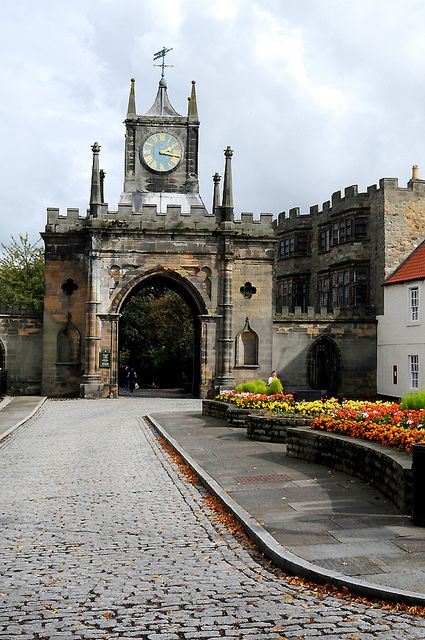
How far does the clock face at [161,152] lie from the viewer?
138ft

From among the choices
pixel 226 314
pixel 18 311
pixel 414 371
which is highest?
pixel 18 311

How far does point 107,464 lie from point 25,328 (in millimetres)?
24049

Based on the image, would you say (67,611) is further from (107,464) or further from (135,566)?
(107,464)

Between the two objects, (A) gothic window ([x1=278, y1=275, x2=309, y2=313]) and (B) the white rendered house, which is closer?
(B) the white rendered house

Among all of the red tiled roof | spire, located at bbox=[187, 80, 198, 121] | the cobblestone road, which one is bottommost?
the cobblestone road

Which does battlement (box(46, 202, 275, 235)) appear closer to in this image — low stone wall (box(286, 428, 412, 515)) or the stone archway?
the stone archway

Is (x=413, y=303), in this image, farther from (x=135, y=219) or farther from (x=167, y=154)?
(x=167, y=154)

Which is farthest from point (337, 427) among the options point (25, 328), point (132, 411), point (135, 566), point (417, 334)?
point (25, 328)

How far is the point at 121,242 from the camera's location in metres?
36.6

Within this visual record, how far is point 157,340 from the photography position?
2233 inches

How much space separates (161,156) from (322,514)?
34705 millimetres

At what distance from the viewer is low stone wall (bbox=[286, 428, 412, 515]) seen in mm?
10180

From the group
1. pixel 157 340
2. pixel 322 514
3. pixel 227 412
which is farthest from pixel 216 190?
pixel 322 514

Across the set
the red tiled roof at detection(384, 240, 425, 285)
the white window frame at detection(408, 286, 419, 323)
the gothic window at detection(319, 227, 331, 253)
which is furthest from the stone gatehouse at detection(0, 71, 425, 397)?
the gothic window at detection(319, 227, 331, 253)
